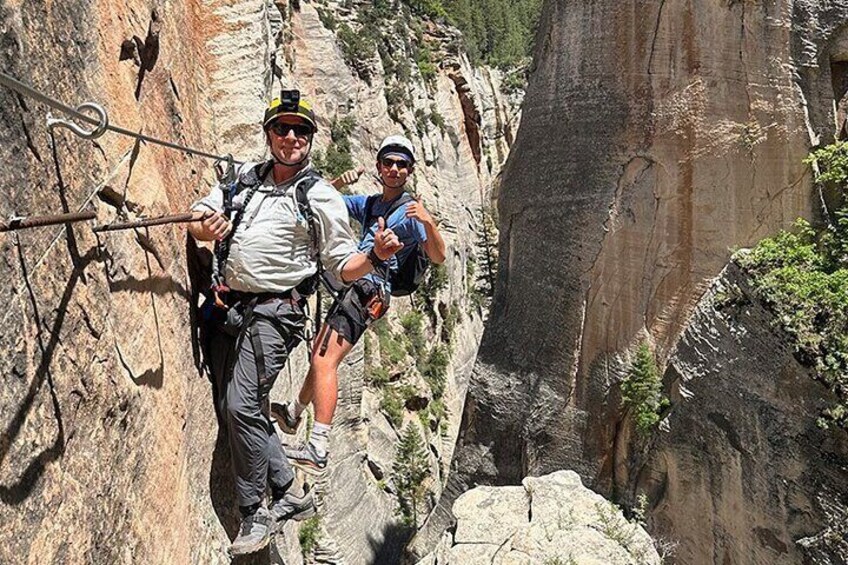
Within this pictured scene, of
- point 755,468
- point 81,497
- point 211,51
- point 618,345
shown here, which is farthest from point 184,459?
point 618,345

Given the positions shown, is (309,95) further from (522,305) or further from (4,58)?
(4,58)

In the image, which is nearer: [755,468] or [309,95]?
[755,468]

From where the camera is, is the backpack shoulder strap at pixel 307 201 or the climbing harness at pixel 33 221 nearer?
the climbing harness at pixel 33 221

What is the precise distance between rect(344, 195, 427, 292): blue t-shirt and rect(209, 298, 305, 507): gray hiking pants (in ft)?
2.83

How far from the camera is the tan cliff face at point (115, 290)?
245 centimetres

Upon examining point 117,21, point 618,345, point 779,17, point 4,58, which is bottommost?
point 618,345

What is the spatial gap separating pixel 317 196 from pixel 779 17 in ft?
26.8

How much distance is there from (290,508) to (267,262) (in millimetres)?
1571

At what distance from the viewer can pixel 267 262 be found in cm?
382

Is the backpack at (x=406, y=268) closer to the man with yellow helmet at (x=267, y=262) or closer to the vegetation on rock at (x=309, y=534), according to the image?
the man with yellow helmet at (x=267, y=262)

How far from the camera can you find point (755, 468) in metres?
7.57

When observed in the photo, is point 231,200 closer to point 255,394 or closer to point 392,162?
point 255,394

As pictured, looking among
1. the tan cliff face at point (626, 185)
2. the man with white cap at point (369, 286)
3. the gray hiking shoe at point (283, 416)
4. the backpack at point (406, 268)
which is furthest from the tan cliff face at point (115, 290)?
the tan cliff face at point (626, 185)

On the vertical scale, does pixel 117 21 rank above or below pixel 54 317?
above
